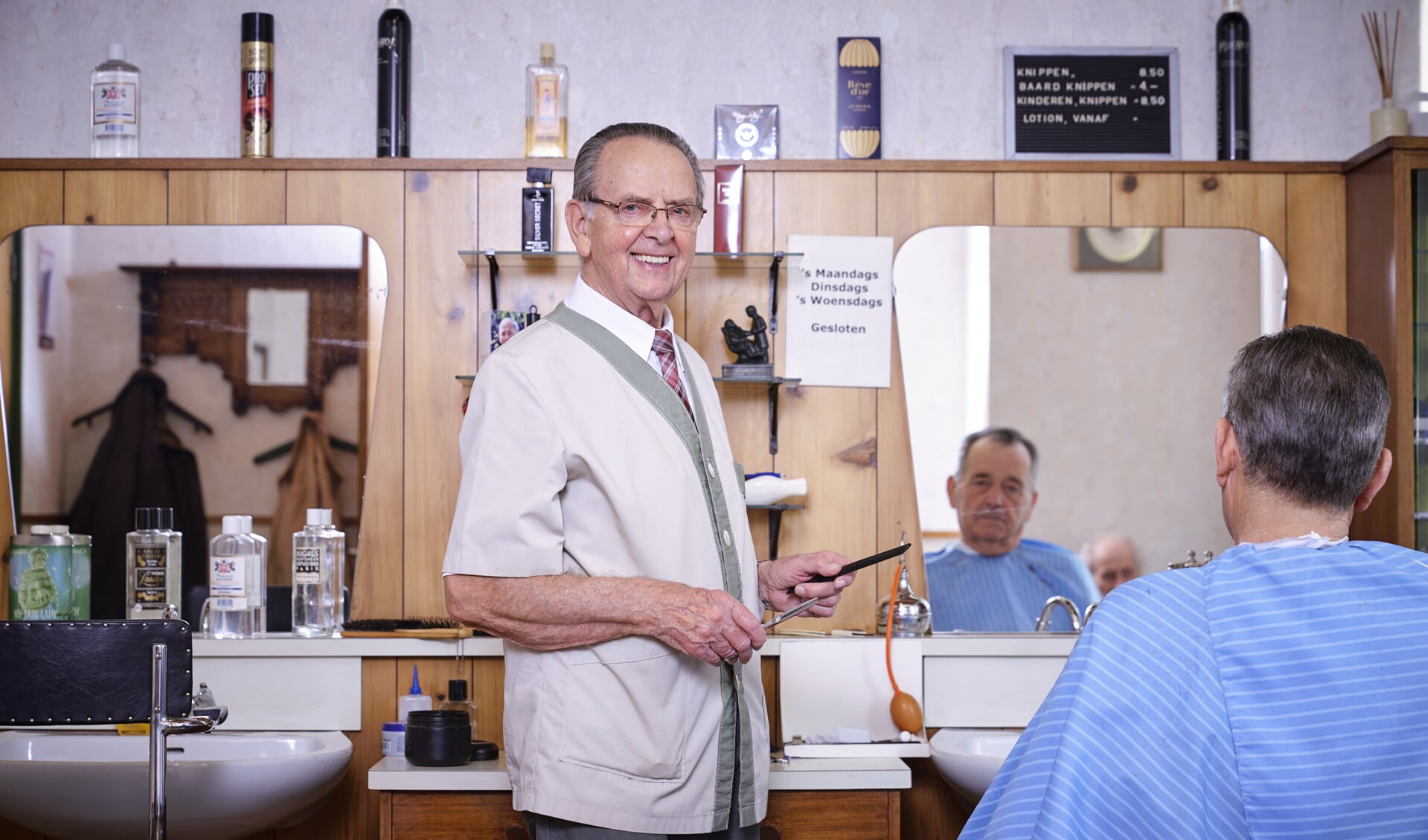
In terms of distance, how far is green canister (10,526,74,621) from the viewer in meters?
2.46

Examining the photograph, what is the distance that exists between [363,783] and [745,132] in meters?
1.53

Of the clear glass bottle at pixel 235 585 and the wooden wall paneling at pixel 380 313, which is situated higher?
the wooden wall paneling at pixel 380 313

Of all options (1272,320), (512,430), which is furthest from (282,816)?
(1272,320)

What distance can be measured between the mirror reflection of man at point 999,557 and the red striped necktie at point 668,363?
1083 mm

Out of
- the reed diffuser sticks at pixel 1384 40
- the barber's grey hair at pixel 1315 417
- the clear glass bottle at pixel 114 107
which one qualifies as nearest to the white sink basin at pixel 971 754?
the barber's grey hair at pixel 1315 417

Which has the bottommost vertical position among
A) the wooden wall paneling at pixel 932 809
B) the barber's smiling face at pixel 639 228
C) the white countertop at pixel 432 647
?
the wooden wall paneling at pixel 932 809

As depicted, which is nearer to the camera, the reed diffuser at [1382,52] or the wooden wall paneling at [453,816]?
the wooden wall paneling at [453,816]

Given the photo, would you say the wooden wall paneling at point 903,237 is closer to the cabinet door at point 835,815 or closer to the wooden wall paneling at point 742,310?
the wooden wall paneling at point 742,310

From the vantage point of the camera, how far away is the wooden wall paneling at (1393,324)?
2352 millimetres

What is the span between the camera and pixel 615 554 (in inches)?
58.2

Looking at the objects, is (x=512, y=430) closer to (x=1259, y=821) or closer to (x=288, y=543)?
(x=1259, y=821)

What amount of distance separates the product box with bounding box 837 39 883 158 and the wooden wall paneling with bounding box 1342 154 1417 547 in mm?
986

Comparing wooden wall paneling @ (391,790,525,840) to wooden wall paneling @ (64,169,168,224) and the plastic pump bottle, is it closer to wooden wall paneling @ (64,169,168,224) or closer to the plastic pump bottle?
the plastic pump bottle

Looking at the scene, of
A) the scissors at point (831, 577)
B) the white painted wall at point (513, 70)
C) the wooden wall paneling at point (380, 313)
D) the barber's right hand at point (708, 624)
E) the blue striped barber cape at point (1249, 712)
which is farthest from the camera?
the white painted wall at point (513, 70)
